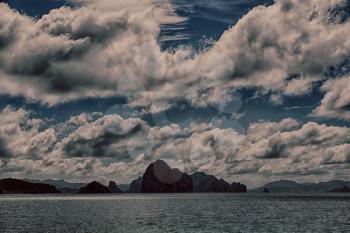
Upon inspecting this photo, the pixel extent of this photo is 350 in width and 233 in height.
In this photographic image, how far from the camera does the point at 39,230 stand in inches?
3388

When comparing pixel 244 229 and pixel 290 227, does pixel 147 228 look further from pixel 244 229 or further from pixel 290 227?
pixel 290 227

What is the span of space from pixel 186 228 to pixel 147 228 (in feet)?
25.5

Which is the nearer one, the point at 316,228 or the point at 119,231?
the point at 119,231

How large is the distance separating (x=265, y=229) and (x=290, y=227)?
730 cm

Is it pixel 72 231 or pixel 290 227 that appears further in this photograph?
pixel 290 227

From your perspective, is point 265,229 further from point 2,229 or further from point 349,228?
point 2,229

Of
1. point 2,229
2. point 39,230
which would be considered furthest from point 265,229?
point 2,229

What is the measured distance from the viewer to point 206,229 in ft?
288

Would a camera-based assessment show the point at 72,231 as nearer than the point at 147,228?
Yes

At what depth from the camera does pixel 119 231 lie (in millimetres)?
84562

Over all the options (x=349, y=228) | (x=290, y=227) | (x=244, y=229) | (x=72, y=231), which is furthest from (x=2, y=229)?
(x=349, y=228)

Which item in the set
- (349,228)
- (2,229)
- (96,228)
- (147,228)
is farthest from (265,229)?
(2,229)

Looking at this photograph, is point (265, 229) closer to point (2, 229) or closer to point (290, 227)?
point (290, 227)

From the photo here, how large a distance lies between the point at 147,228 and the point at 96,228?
10.3m
